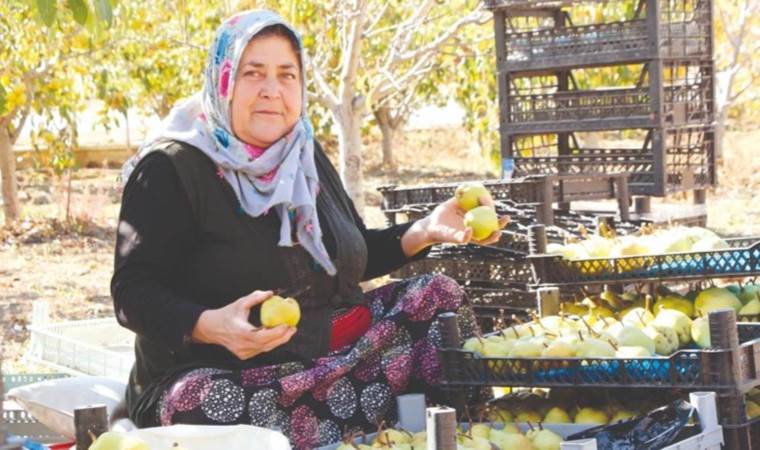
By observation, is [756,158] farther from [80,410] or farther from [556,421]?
[80,410]

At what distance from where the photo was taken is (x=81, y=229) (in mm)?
12578

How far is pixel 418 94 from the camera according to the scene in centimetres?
1838

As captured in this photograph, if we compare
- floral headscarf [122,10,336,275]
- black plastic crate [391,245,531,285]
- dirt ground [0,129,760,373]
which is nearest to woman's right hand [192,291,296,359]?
floral headscarf [122,10,336,275]

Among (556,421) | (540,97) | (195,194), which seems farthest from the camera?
(540,97)

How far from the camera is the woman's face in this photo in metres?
3.84

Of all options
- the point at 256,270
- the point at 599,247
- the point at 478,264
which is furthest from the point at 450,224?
the point at 478,264

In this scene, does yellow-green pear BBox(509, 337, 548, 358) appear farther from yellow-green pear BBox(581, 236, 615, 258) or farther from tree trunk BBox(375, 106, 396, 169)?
tree trunk BBox(375, 106, 396, 169)

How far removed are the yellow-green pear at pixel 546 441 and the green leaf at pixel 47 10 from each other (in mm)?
1805

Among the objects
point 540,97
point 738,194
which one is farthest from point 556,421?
point 738,194

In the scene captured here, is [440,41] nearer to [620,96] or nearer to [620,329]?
[620,96]

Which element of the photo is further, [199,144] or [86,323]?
[86,323]

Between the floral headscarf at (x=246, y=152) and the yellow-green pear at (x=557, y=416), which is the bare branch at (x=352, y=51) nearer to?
the floral headscarf at (x=246, y=152)

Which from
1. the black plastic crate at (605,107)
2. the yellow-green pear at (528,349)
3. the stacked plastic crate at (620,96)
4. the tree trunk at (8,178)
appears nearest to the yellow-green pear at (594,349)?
the yellow-green pear at (528,349)

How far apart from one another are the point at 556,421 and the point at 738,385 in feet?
1.80
